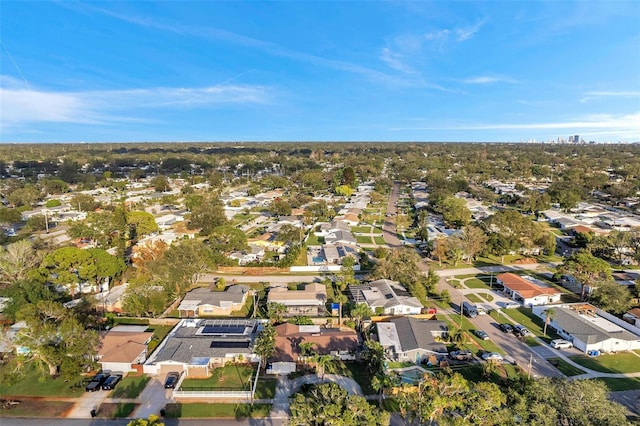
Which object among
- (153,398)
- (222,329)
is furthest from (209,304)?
(153,398)

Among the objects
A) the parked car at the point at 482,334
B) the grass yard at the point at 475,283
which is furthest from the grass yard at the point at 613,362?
the grass yard at the point at 475,283

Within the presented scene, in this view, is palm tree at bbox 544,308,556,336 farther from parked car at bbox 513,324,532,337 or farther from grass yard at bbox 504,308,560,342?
parked car at bbox 513,324,532,337

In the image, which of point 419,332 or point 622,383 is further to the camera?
point 419,332

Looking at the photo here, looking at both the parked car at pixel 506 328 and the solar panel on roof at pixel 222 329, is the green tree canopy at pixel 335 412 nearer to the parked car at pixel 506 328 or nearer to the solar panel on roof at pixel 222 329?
the solar panel on roof at pixel 222 329

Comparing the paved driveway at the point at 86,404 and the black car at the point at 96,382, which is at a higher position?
the black car at the point at 96,382

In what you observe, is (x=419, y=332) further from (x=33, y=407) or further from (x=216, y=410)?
(x=33, y=407)

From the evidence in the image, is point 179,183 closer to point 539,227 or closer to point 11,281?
point 11,281
